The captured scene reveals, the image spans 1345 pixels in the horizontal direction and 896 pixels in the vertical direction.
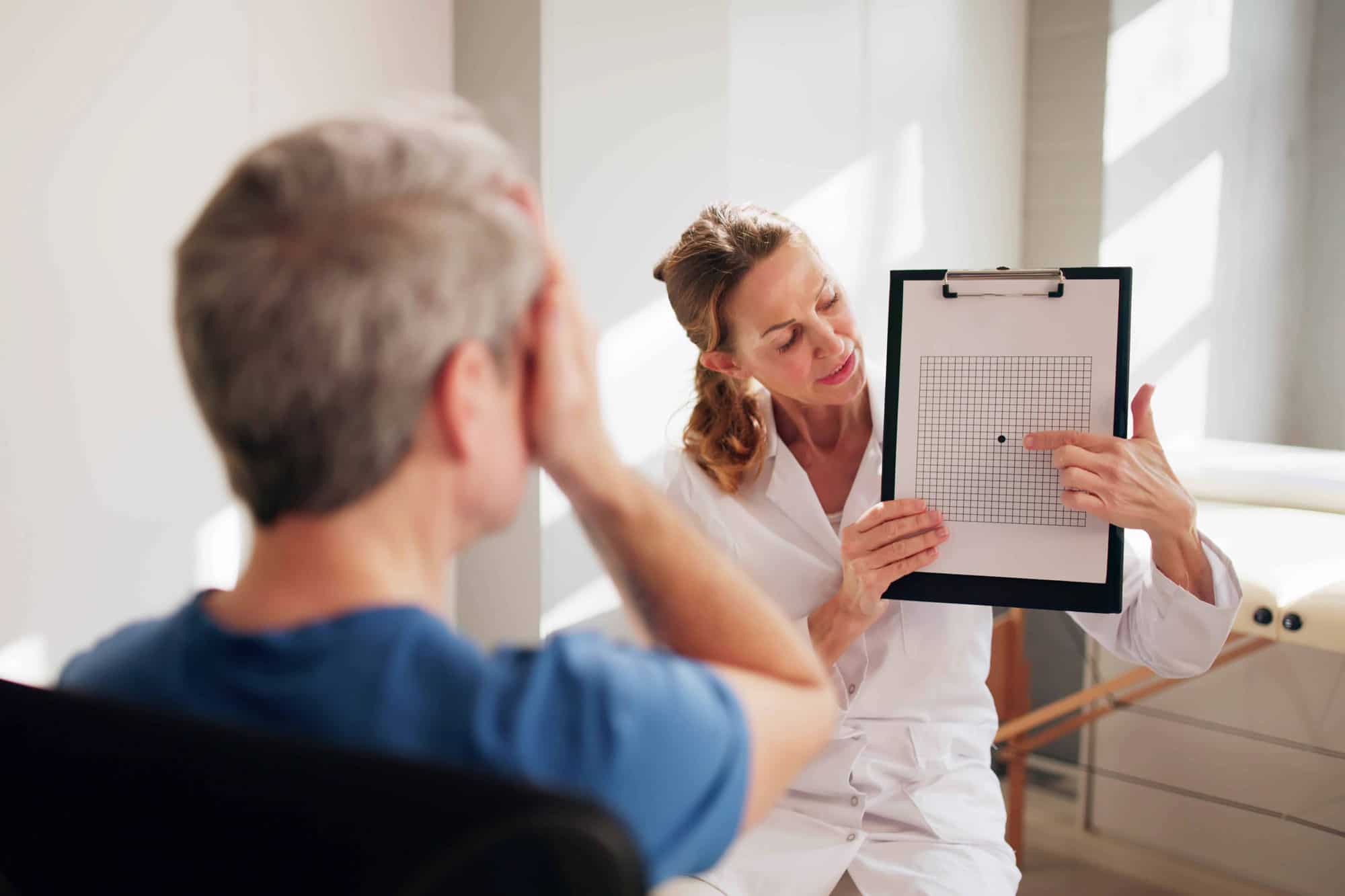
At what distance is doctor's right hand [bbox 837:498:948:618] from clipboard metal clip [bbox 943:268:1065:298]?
0.24m

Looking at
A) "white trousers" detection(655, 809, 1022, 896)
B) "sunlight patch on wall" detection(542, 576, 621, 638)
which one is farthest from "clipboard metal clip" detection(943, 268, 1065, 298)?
"sunlight patch on wall" detection(542, 576, 621, 638)

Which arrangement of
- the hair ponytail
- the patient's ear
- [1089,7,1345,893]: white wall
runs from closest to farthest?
1. the patient's ear
2. the hair ponytail
3. [1089,7,1345,893]: white wall

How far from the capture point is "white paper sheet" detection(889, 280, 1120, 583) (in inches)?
49.4

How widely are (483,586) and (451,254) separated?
152cm

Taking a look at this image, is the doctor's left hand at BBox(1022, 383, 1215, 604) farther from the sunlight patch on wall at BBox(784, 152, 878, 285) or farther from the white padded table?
the sunlight patch on wall at BBox(784, 152, 878, 285)

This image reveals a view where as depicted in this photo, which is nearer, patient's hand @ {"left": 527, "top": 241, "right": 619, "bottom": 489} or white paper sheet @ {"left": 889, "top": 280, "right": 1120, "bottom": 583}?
patient's hand @ {"left": 527, "top": 241, "right": 619, "bottom": 489}

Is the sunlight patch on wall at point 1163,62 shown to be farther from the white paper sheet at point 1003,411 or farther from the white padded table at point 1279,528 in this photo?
the white paper sheet at point 1003,411

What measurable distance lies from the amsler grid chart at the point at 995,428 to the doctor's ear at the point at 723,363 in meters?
0.31

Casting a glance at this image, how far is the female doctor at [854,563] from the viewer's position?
50.1 inches

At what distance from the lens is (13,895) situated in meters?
0.63

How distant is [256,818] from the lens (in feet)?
1.67

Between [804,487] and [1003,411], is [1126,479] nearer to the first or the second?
[1003,411]

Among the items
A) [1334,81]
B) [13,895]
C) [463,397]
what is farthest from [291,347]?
[1334,81]

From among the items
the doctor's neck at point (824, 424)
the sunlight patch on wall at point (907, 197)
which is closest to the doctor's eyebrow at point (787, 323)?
the doctor's neck at point (824, 424)
